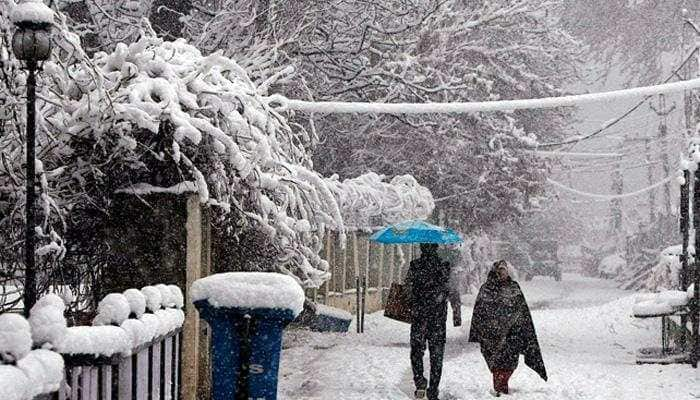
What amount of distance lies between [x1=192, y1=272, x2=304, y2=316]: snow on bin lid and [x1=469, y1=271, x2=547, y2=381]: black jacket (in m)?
6.28

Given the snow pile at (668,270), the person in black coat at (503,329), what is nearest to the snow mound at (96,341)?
the person in black coat at (503,329)

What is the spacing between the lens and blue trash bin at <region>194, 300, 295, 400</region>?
5.20 m

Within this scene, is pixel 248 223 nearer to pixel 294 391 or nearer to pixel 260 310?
pixel 294 391

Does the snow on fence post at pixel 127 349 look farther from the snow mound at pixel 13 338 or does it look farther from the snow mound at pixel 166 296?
the snow mound at pixel 13 338

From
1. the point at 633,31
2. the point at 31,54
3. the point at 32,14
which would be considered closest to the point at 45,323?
the point at 31,54

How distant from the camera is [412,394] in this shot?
10.8 m

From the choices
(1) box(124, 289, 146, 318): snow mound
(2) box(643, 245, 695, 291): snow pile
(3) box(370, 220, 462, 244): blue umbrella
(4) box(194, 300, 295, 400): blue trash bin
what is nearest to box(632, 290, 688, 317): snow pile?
(2) box(643, 245, 695, 291): snow pile

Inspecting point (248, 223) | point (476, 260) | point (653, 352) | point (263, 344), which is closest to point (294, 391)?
point (248, 223)

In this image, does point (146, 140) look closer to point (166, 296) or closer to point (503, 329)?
point (166, 296)

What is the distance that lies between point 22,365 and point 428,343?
7846 mm

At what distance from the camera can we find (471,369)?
522 inches

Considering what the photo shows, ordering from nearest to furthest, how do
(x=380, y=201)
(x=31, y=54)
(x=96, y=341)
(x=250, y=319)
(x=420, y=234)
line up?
(x=96, y=341) → (x=250, y=319) → (x=31, y=54) → (x=420, y=234) → (x=380, y=201)

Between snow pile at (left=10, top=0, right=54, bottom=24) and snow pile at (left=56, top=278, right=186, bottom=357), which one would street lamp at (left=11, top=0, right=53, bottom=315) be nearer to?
snow pile at (left=10, top=0, right=54, bottom=24)

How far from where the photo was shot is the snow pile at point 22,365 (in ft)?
9.89
